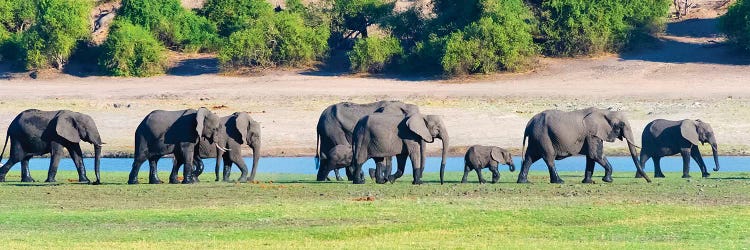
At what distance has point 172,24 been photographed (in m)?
52.9

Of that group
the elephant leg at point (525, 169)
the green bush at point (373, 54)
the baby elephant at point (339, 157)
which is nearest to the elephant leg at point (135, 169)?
the baby elephant at point (339, 157)

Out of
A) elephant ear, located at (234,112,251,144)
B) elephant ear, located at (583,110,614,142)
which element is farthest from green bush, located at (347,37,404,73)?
elephant ear, located at (583,110,614,142)

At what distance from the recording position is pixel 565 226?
→ 758 inches

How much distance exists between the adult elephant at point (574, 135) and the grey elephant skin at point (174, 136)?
203 inches

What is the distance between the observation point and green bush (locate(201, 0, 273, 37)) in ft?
175

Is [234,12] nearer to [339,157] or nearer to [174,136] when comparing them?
[339,157]

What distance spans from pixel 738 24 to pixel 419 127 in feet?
80.2

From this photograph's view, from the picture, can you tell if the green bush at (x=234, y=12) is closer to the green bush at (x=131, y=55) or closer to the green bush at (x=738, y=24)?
the green bush at (x=131, y=55)

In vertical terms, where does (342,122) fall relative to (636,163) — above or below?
above

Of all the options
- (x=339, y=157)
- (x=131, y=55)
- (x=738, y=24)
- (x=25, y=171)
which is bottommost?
(x=131, y=55)

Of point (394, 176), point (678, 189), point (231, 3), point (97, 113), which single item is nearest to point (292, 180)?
point (394, 176)

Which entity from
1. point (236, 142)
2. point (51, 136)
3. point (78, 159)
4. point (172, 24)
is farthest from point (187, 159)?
point (172, 24)

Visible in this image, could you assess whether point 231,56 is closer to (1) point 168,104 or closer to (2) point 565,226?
(1) point 168,104

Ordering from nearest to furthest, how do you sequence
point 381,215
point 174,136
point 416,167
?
1. point 381,215
2. point 416,167
3. point 174,136
